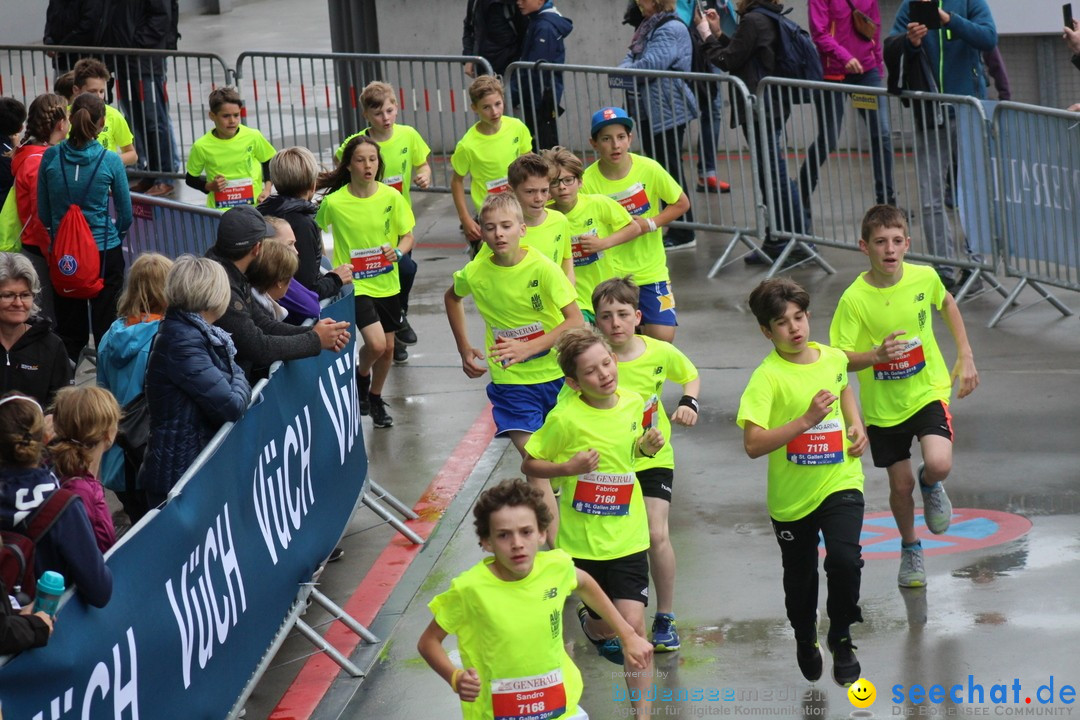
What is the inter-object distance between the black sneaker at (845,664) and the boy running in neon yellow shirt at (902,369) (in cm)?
109

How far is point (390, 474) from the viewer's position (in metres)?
9.41

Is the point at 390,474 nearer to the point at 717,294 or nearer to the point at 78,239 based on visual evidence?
the point at 78,239

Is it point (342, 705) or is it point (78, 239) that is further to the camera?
point (78, 239)

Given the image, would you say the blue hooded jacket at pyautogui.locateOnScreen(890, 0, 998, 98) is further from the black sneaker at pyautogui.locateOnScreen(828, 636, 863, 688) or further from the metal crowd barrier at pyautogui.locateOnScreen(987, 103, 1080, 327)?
the black sneaker at pyautogui.locateOnScreen(828, 636, 863, 688)

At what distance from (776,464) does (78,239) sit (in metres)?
4.96

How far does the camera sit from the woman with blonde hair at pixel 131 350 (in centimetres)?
716

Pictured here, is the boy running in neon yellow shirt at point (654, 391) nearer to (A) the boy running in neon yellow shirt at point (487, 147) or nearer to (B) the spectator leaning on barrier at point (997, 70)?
(A) the boy running in neon yellow shirt at point (487, 147)

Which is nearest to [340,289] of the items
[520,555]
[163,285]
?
[163,285]

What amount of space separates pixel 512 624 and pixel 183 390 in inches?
76.8

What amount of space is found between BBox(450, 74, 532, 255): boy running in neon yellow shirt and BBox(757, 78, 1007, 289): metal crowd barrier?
241 centimetres

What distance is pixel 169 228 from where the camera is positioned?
10961 millimetres

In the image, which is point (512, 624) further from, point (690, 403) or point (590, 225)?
point (590, 225)

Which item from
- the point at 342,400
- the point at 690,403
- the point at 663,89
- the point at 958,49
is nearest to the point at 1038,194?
the point at 958,49

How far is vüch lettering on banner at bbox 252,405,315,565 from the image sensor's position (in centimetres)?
649
